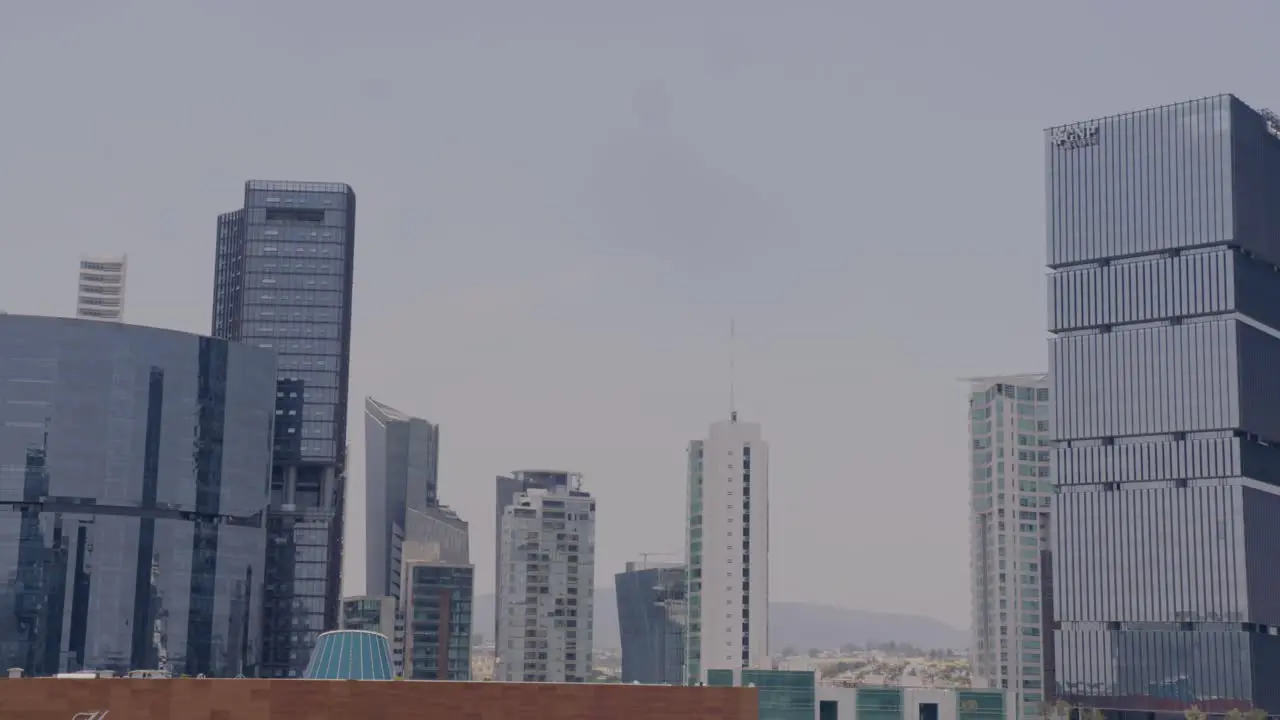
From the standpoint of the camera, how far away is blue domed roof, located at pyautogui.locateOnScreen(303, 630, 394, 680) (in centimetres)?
10438

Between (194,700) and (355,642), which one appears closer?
(194,700)

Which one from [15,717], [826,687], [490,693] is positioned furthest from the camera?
[826,687]

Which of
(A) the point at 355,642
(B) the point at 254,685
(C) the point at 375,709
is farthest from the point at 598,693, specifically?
(A) the point at 355,642

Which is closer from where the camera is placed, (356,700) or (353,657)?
(356,700)

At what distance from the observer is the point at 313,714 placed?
75.1 m

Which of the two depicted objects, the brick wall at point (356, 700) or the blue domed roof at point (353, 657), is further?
the blue domed roof at point (353, 657)

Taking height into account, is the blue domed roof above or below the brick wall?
above

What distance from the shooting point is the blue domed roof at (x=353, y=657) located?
104 metres

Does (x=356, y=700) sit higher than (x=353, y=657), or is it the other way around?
(x=353, y=657)

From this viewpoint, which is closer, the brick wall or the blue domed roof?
the brick wall

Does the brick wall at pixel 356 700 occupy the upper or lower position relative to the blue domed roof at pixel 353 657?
lower

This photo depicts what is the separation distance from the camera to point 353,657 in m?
105

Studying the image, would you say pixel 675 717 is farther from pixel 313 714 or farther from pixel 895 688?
pixel 895 688

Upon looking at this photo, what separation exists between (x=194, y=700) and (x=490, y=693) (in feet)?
41.2
